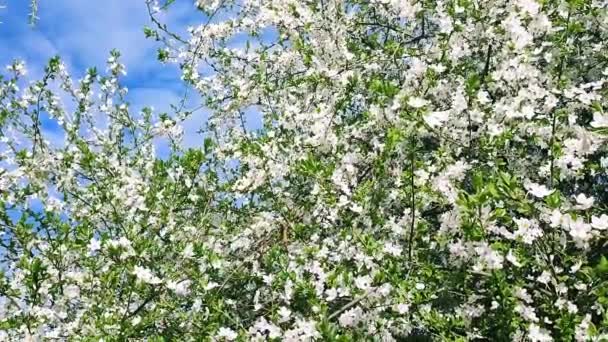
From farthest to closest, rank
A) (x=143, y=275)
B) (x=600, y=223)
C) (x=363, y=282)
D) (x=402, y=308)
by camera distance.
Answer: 1. (x=143, y=275)
2. (x=363, y=282)
3. (x=402, y=308)
4. (x=600, y=223)

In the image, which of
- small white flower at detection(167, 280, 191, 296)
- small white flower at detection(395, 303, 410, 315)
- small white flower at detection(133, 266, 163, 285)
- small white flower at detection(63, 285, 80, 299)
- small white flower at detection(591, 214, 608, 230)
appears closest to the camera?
small white flower at detection(591, 214, 608, 230)

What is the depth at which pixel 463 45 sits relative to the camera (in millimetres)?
4629

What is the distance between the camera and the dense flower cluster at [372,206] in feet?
11.7

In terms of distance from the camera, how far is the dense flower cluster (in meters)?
3.55

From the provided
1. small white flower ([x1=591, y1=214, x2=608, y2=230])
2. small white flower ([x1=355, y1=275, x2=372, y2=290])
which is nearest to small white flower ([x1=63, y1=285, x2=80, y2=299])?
small white flower ([x1=355, y1=275, x2=372, y2=290])

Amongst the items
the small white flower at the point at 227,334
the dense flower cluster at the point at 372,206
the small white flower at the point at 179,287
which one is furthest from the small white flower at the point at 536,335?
the small white flower at the point at 179,287

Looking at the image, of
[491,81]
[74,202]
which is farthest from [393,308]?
[74,202]

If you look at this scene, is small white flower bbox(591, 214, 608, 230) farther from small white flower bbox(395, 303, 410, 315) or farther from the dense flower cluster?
small white flower bbox(395, 303, 410, 315)

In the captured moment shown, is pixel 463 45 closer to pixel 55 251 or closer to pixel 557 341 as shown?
pixel 557 341

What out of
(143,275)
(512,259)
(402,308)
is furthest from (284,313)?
(512,259)

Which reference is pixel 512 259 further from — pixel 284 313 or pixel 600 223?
pixel 284 313

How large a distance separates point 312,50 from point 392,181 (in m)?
1.37

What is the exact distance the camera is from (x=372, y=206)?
4301 mm

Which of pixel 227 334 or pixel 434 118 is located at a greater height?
pixel 434 118
